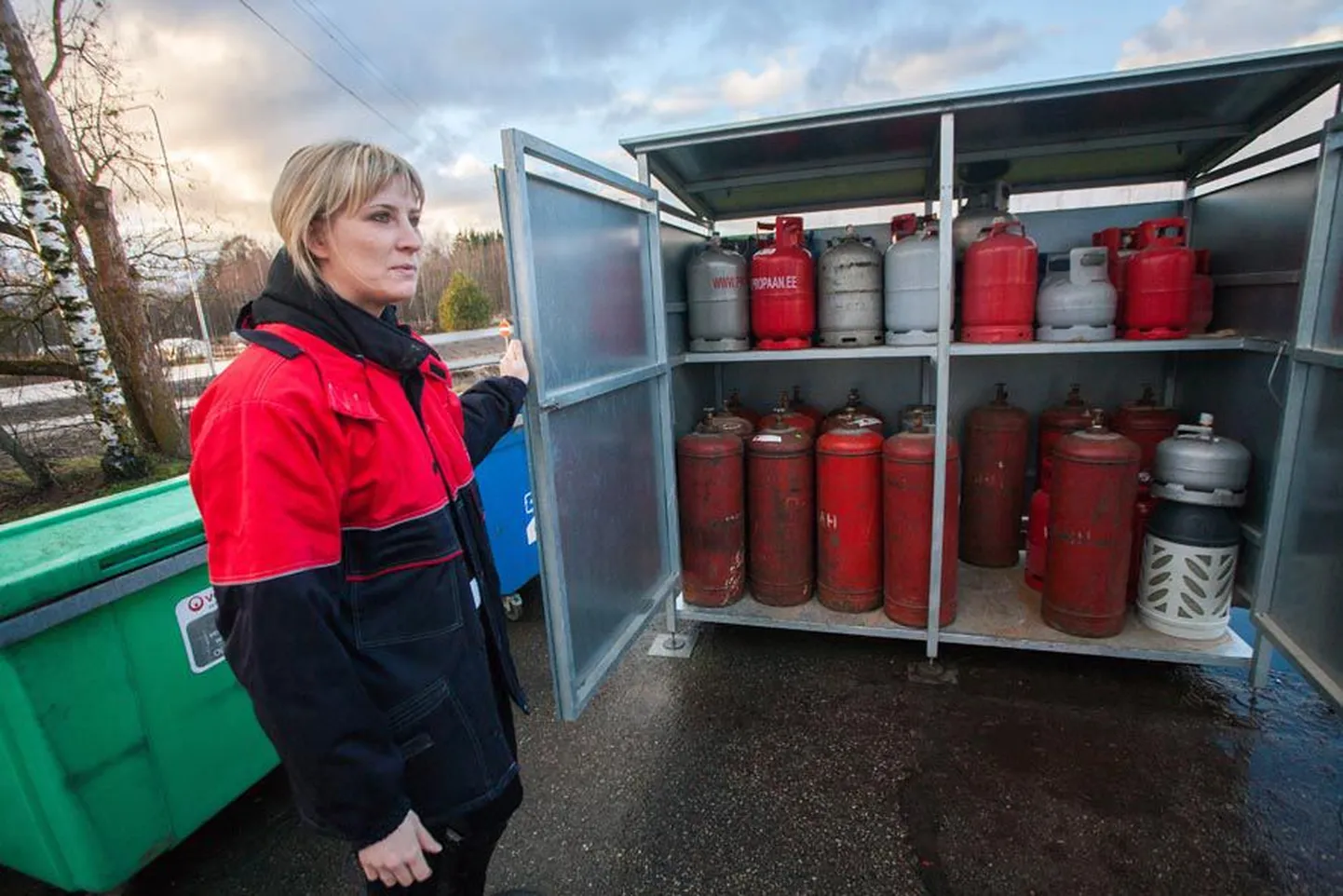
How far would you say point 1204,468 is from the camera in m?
2.64

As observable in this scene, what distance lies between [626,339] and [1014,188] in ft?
9.38

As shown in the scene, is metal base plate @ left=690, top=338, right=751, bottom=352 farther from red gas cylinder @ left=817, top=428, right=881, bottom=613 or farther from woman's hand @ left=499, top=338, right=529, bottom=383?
woman's hand @ left=499, top=338, right=529, bottom=383

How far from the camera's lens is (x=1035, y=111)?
2.68 metres

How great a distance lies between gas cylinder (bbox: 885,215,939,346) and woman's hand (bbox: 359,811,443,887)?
8.67ft

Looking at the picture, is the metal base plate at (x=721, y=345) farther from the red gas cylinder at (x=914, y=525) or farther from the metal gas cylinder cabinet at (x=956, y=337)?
the red gas cylinder at (x=914, y=525)

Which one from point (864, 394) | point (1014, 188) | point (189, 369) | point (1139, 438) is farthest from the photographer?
point (189, 369)

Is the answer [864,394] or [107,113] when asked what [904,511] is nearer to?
[864,394]

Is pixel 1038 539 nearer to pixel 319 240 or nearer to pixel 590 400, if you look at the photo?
pixel 590 400

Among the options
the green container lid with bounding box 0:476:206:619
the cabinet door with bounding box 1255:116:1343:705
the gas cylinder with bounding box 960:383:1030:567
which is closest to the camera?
the green container lid with bounding box 0:476:206:619

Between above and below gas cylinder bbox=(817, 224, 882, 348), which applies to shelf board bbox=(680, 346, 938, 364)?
below

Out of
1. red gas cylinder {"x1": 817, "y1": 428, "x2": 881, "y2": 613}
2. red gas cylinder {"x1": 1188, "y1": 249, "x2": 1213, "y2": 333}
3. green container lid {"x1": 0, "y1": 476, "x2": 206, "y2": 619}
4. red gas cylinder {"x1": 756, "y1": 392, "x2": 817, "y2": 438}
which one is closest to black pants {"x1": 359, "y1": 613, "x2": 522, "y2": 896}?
green container lid {"x1": 0, "y1": 476, "x2": 206, "y2": 619}

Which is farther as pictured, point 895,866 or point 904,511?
point 904,511

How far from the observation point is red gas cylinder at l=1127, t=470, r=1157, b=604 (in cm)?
295

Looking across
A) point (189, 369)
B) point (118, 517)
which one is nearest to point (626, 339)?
point (118, 517)
